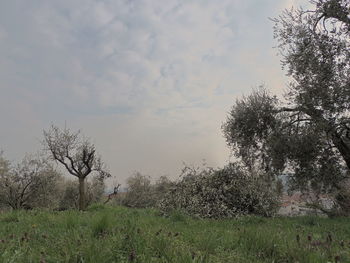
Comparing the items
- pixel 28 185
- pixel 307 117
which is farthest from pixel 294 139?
pixel 28 185

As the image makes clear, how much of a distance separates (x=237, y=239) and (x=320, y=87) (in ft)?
32.7

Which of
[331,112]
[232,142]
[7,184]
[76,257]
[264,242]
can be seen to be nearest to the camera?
[76,257]

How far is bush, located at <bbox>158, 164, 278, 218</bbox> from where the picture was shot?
14323mm

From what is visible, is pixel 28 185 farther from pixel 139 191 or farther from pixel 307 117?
pixel 307 117

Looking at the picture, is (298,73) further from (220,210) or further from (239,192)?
(220,210)

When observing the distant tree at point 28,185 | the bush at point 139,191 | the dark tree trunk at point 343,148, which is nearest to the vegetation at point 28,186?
the distant tree at point 28,185

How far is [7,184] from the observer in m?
42.1

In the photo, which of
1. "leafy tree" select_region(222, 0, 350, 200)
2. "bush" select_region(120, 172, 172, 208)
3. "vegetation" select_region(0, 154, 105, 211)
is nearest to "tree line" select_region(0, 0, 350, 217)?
"leafy tree" select_region(222, 0, 350, 200)

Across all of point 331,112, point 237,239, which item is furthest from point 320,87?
point 237,239

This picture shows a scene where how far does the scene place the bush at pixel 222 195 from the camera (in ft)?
47.0

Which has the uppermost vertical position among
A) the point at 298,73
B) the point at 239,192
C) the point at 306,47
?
the point at 306,47

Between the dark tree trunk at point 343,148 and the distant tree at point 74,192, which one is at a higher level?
the distant tree at point 74,192

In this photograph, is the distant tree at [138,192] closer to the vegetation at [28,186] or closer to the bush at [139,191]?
the bush at [139,191]

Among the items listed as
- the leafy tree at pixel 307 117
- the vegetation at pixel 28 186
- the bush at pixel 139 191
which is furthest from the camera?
the bush at pixel 139 191
